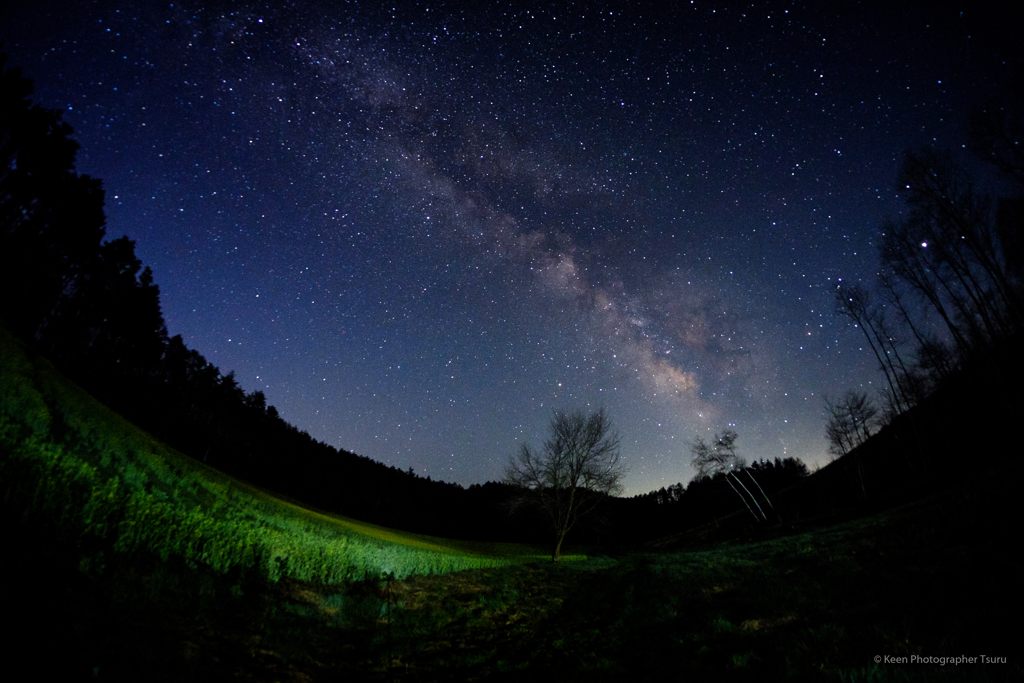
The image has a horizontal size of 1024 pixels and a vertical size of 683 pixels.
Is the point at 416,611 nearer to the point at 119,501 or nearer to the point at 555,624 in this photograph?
the point at 555,624

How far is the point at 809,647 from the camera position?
16.7 ft

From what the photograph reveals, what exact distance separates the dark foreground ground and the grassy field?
0.12 ft

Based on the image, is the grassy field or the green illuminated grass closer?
the grassy field

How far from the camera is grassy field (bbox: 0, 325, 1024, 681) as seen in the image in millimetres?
4398

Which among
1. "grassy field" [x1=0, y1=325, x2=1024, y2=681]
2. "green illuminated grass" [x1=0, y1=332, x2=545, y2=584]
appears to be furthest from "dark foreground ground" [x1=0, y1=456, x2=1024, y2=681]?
"green illuminated grass" [x1=0, y1=332, x2=545, y2=584]

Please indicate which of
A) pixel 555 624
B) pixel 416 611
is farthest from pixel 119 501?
pixel 555 624

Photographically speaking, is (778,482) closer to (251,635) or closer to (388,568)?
(388,568)

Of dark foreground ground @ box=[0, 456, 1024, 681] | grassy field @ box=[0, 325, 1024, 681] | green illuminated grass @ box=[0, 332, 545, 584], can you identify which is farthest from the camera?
green illuminated grass @ box=[0, 332, 545, 584]

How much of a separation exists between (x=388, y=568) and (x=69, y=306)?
188 feet

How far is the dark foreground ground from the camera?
167 inches

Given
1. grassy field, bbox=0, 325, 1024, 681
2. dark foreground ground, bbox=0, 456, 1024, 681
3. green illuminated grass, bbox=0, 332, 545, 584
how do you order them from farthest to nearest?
green illuminated grass, bbox=0, 332, 545, 584 < grassy field, bbox=0, 325, 1024, 681 < dark foreground ground, bbox=0, 456, 1024, 681

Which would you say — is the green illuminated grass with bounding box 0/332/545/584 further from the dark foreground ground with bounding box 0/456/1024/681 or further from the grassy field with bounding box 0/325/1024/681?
the dark foreground ground with bounding box 0/456/1024/681

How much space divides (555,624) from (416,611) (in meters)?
3.85

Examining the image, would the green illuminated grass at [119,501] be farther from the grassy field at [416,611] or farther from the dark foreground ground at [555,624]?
the dark foreground ground at [555,624]
